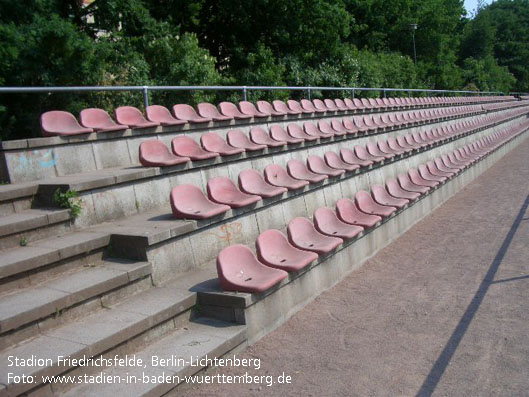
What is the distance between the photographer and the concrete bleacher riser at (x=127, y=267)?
326cm

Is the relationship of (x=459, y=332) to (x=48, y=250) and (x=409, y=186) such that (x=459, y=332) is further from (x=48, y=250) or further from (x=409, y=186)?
(x=409, y=186)

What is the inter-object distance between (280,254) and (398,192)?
12.4 ft

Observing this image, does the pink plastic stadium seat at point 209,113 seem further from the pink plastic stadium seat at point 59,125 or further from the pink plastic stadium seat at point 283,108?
the pink plastic stadium seat at point 59,125

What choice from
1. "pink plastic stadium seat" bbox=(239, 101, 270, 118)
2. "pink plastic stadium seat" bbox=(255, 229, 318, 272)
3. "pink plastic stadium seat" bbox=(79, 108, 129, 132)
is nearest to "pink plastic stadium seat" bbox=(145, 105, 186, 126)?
"pink plastic stadium seat" bbox=(79, 108, 129, 132)

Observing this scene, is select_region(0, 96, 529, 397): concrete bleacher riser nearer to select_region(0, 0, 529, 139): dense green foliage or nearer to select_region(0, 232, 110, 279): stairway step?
select_region(0, 232, 110, 279): stairway step

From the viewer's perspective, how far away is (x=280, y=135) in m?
8.18

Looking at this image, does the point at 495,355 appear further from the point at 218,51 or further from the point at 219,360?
the point at 218,51

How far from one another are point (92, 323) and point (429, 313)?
109 inches

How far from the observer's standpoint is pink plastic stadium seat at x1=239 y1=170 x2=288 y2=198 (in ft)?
18.7

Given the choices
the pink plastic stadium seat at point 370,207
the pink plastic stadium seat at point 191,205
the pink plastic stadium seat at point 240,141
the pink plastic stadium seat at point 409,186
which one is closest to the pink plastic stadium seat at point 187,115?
the pink plastic stadium seat at point 240,141

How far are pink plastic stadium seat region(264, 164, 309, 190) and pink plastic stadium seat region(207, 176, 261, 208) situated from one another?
87 centimetres

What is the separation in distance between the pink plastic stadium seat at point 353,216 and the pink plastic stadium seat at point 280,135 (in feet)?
5.95

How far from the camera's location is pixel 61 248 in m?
3.82

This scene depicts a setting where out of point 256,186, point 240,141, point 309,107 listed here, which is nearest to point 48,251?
point 256,186
